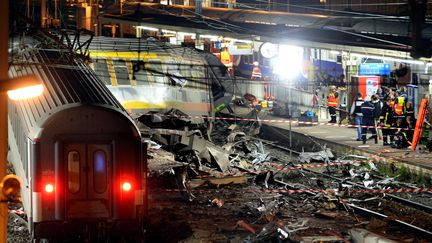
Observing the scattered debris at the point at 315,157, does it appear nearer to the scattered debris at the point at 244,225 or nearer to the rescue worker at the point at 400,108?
the rescue worker at the point at 400,108

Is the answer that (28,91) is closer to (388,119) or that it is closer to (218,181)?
(218,181)

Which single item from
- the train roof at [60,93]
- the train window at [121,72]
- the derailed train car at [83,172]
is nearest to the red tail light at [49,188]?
the derailed train car at [83,172]

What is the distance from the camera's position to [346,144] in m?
23.4

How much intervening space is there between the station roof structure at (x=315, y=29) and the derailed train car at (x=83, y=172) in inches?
336

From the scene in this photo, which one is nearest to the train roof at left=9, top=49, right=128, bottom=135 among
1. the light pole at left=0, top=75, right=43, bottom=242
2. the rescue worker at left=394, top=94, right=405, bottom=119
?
the light pole at left=0, top=75, right=43, bottom=242

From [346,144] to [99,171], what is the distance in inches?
552

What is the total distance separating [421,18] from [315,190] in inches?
193

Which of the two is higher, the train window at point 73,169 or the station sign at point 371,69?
the station sign at point 371,69

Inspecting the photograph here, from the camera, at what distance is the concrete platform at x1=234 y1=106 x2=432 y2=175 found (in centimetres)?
1977

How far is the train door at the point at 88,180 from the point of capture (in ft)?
35.9

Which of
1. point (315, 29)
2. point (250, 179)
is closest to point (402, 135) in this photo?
point (315, 29)

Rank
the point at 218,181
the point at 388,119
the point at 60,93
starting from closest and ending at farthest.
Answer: the point at 60,93
the point at 218,181
the point at 388,119

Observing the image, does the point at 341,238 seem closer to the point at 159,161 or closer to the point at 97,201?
the point at 97,201

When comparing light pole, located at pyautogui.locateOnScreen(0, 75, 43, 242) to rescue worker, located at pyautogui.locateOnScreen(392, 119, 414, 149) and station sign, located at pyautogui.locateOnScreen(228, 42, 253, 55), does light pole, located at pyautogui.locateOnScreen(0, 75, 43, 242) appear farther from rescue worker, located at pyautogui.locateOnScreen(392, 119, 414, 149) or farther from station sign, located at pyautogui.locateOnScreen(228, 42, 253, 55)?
station sign, located at pyautogui.locateOnScreen(228, 42, 253, 55)
